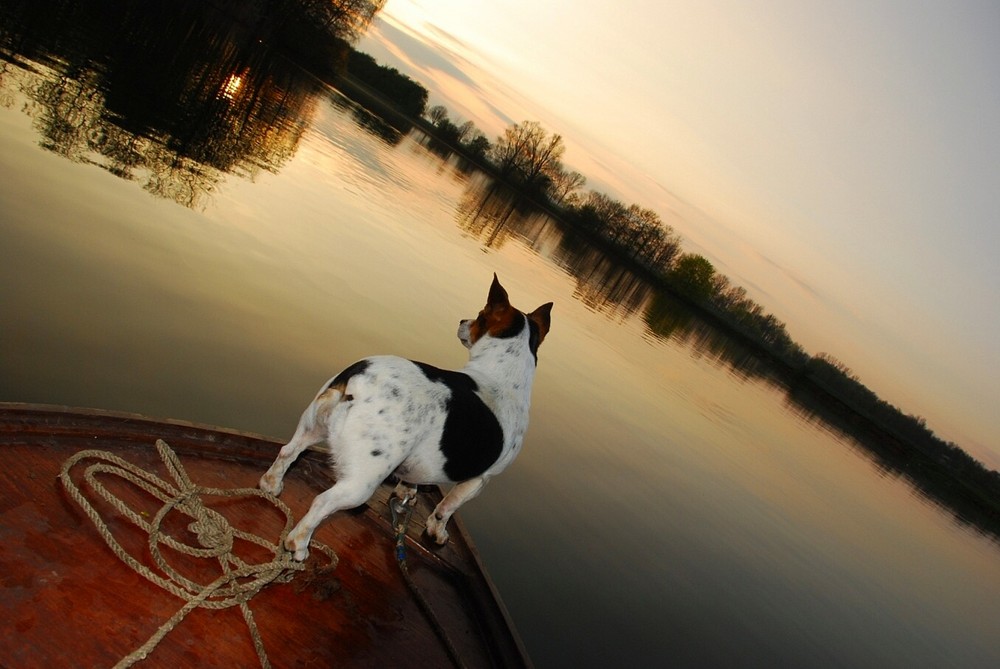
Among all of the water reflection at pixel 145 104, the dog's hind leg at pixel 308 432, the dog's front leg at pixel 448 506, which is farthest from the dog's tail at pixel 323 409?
the water reflection at pixel 145 104

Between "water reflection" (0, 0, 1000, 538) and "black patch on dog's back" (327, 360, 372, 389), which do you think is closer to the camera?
"black patch on dog's back" (327, 360, 372, 389)

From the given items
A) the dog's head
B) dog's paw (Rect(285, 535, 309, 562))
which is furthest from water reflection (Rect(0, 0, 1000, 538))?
dog's paw (Rect(285, 535, 309, 562))

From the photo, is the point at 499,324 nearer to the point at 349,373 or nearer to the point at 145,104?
the point at 349,373

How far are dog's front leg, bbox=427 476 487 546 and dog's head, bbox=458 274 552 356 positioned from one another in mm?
1255

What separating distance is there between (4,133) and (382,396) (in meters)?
9.96

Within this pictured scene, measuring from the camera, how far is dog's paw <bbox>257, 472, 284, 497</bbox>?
359 centimetres

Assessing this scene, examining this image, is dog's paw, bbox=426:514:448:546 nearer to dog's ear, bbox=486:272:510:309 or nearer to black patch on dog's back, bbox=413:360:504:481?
black patch on dog's back, bbox=413:360:504:481

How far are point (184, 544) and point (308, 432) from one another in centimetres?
84

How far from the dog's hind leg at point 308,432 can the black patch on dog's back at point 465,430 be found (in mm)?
575

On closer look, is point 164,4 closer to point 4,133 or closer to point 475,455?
point 4,133

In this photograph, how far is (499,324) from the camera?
188 inches

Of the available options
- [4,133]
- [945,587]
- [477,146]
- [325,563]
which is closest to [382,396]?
[325,563]

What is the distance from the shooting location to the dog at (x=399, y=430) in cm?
303

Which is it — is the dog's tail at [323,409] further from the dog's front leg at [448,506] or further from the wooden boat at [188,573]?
the dog's front leg at [448,506]
